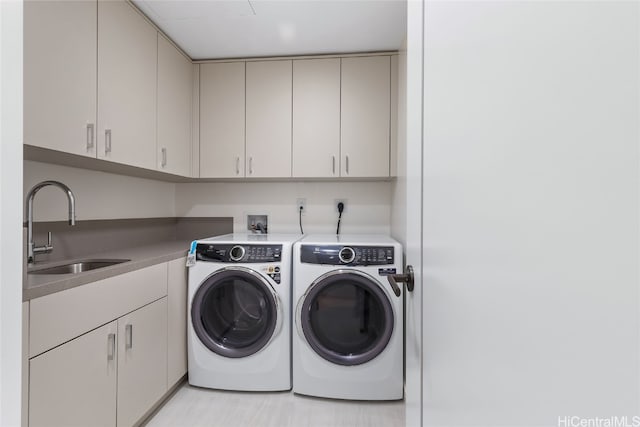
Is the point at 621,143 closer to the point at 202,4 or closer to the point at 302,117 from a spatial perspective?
the point at 202,4

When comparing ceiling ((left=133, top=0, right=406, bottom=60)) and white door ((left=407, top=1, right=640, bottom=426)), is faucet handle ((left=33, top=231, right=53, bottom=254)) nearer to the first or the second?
ceiling ((left=133, top=0, right=406, bottom=60))

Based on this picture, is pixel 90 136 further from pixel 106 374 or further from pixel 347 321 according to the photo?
pixel 347 321

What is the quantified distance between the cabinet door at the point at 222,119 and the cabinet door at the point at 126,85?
513 millimetres

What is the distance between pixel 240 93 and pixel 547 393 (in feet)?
8.56

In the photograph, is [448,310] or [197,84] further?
[197,84]

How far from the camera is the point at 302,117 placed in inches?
96.7

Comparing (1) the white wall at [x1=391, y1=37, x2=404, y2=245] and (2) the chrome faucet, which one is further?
(1) the white wall at [x1=391, y1=37, x2=404, y2=245]

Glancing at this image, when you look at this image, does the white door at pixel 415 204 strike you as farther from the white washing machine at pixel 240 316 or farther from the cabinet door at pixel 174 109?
the cabinet door at pixel 174 109

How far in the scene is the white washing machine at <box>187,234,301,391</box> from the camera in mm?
1964

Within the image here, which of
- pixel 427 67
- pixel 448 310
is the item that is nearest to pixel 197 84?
pixel 427 67

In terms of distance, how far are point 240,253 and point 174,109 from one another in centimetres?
116

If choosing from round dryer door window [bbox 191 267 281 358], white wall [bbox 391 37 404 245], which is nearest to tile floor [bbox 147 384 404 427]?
round dryer door window [bbox 191 267 281 358]

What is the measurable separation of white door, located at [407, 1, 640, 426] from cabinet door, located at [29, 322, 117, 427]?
132cm

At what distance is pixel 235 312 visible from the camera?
80.4 inches
